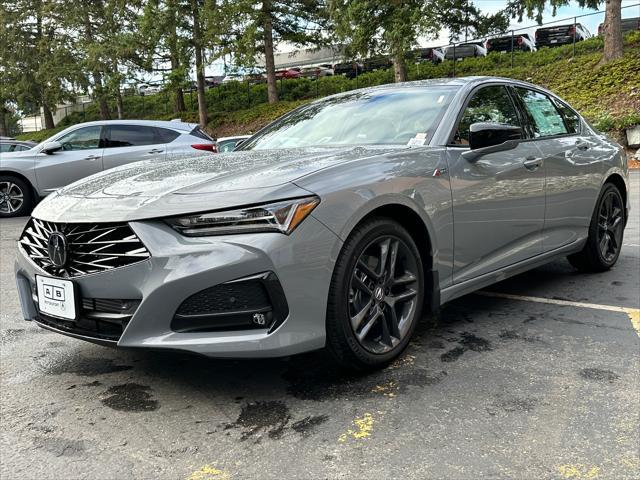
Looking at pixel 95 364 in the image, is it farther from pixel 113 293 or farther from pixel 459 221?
pixel 459 221

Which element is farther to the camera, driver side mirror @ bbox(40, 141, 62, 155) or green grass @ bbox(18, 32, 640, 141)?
green grass @ bbox(18, 32, 640, 141)

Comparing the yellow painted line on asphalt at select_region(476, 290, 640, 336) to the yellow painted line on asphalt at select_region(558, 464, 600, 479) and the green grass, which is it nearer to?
the yellow painted line on asphalt at select_region(558, 464, 600, 479)

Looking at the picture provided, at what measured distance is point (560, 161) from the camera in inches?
171

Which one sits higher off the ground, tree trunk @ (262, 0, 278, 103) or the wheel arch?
tree trunk @ (262, 0, 278, 103)

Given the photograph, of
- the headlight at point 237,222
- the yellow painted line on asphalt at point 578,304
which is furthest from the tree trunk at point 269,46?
the headlight at point 237,222

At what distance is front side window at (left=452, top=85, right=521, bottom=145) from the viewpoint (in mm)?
3701

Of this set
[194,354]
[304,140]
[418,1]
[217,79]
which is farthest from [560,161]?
[217,79]

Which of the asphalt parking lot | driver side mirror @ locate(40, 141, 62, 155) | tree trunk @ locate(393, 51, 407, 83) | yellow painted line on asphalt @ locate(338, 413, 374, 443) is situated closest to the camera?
the asphalt parking lot

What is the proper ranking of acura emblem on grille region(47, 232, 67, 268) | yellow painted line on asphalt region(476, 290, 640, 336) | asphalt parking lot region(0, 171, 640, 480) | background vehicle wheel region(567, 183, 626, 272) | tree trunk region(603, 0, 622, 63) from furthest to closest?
tree trunk region(603, 0, 622, 63), background vehicle wheel region(567, 183, 626, 272), yellow painted line on asphalt region(476, 290, 640, 336), acura emblem on grille region(47, 232, 67, 268), asphalt parking lot region(0, 171, 640, 480)

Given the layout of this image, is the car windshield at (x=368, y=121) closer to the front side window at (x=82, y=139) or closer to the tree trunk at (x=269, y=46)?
the front side window at (x=82, y=139)

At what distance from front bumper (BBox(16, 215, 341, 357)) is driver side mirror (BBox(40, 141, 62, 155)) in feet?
28.1

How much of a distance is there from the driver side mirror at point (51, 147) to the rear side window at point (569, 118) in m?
8.41

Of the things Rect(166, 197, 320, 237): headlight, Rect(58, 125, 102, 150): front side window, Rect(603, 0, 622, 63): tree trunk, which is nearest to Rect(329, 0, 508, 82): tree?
Rect(603, 0, 622, 63): tree trunk

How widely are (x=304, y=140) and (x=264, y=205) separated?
4.68 ft
